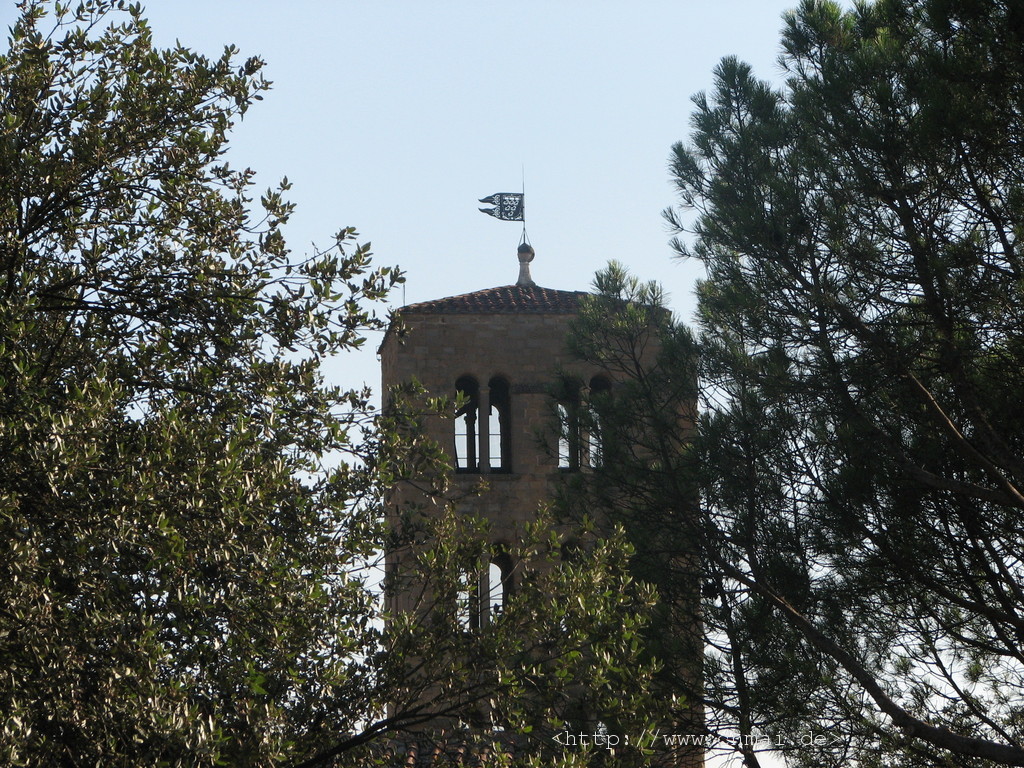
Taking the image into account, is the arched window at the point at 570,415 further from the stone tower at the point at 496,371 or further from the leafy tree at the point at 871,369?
the stone tower at the point at 496,371

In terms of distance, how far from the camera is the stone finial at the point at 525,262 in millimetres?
24719

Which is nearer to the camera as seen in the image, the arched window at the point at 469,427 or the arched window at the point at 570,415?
the arched window at the point at 570,415

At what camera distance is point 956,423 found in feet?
32.2

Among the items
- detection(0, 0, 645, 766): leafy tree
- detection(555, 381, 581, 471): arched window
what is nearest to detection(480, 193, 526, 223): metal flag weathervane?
detection(555, 381, 581, 471): arched window

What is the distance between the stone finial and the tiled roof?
132 cm

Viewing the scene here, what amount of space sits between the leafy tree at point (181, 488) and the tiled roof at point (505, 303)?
1408cm

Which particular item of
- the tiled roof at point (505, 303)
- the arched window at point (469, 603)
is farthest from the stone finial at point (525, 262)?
the arched window at point (469, 603)

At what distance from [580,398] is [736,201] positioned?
14.5 feet

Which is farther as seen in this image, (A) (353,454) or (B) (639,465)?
(B) (639,465)

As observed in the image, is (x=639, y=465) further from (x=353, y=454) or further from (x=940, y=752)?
(x=353, y=454)

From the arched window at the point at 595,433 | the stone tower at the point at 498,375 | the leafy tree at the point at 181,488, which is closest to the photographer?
the leafy tree at the point at 181,488

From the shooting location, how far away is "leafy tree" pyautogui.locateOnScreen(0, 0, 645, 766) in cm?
588

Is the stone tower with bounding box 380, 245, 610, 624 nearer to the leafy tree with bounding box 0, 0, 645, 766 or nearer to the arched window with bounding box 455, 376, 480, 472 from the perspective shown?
the arched window with bounding box 455, 376, 480, 472

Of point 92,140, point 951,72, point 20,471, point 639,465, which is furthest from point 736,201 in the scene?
point 20,471
